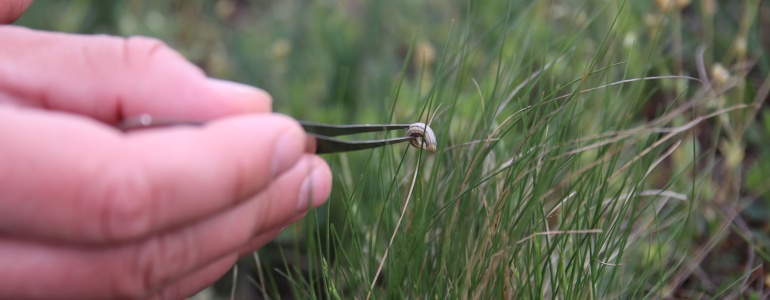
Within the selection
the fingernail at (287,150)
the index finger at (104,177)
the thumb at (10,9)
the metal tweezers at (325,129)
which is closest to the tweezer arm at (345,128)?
the metal tweezers at (325,129)

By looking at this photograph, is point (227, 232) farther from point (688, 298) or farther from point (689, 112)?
point (689, 112)

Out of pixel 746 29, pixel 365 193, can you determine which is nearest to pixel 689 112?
pixel 746 29

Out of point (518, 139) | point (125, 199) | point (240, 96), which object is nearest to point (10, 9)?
point (240, 96)

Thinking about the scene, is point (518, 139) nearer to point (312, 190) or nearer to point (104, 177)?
point (312, 190)

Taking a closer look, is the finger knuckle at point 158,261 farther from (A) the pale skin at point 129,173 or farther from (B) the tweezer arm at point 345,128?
(B) the tweezer arm at point 345,128

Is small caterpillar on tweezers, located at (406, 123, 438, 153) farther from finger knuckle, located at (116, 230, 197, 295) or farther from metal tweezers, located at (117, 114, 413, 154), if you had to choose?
finger knuckle, located at (116, 230, 197, 295)

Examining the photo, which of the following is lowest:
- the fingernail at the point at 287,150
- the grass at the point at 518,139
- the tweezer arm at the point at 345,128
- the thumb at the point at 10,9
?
the grass at the point at 518,139
